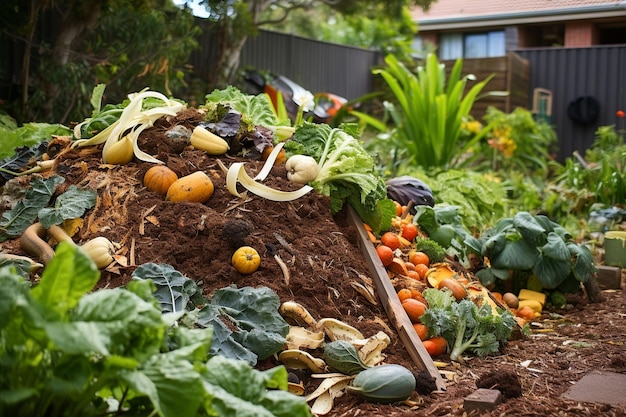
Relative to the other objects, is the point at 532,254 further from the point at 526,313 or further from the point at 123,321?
the point at 123,321

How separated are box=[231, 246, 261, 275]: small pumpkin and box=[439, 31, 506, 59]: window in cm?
Result: 1628

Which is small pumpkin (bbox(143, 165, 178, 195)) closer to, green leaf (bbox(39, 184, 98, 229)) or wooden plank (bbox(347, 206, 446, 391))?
green leaf (bbox(39, 184, 98, 229))

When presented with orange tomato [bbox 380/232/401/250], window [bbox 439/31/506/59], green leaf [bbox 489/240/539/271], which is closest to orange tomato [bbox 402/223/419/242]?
orange tomato [bbox 380/232/401/250]

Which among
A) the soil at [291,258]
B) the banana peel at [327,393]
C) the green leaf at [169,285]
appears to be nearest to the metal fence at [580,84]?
the soil at [291,258]

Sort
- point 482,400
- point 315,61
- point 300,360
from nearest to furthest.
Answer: point 482,400, point 300,360, point 315,61

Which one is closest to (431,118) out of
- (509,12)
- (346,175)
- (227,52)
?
(227,52)

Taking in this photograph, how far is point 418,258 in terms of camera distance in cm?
405

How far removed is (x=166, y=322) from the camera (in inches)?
67.9

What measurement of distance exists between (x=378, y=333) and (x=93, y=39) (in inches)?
190

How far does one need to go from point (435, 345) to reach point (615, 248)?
271 centimetres

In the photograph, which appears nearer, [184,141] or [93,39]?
[184,141]

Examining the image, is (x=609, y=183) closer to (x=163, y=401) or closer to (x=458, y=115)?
(x=458, y=115)

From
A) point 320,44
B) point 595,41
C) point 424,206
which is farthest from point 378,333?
point 595,41

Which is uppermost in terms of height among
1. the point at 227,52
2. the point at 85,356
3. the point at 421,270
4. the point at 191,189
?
the point at 227,52
